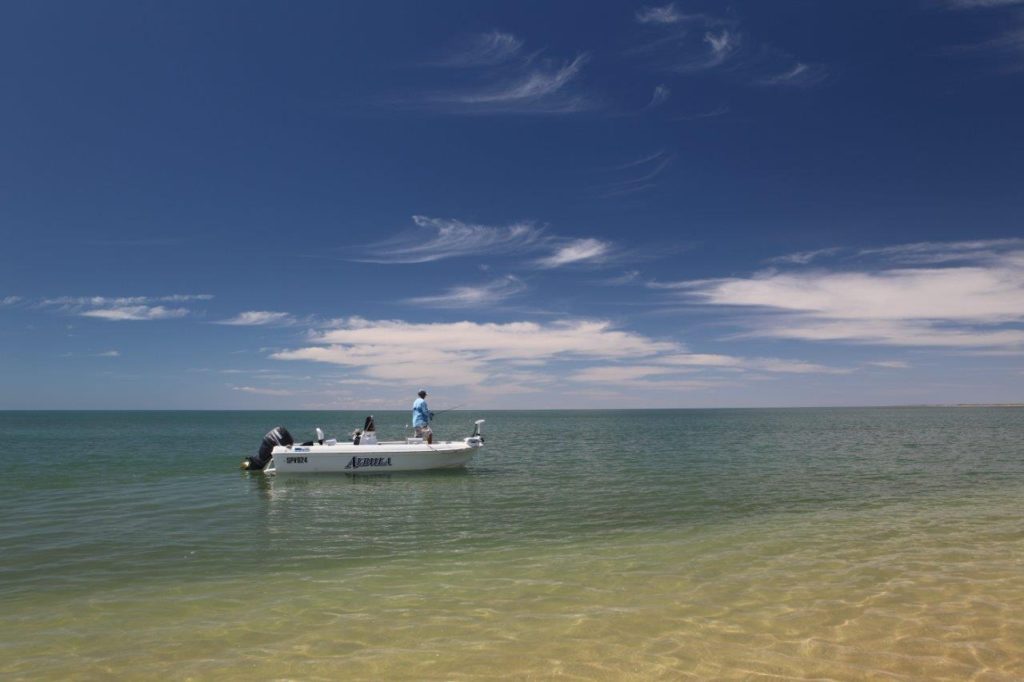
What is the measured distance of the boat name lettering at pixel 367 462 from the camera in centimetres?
2878

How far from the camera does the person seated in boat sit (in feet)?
95.6

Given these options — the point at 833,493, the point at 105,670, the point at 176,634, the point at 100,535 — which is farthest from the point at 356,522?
the point at 833,493

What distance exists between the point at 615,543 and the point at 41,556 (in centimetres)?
1300

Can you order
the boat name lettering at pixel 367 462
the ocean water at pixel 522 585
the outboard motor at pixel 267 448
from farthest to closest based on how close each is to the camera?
1. the outboard motor at pixel 267 448
2. the boat name lettering at pixel 367 462
3. the ocean water at pixel 522 585

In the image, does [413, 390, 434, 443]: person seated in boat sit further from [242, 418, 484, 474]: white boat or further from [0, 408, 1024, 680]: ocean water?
[0, 408, 1024, 680]: ocean water

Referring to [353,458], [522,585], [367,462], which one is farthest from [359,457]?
[522,585]

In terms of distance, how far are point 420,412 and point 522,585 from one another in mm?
19564

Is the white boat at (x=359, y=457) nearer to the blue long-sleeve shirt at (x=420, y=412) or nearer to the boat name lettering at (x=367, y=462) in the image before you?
the boat name lettering at (x=367, y=462)

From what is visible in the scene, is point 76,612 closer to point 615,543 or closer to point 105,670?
point 105,670

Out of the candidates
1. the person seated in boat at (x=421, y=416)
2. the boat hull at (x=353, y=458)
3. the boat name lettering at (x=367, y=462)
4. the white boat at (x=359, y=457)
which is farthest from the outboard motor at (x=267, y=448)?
the person seated in boat at (x=421, y=416)

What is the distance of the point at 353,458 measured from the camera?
28.8 metres

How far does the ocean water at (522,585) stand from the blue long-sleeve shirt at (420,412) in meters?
6.83

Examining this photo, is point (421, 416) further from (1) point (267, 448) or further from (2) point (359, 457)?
(1) point (267, 448)

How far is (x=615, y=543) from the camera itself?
13.7m
